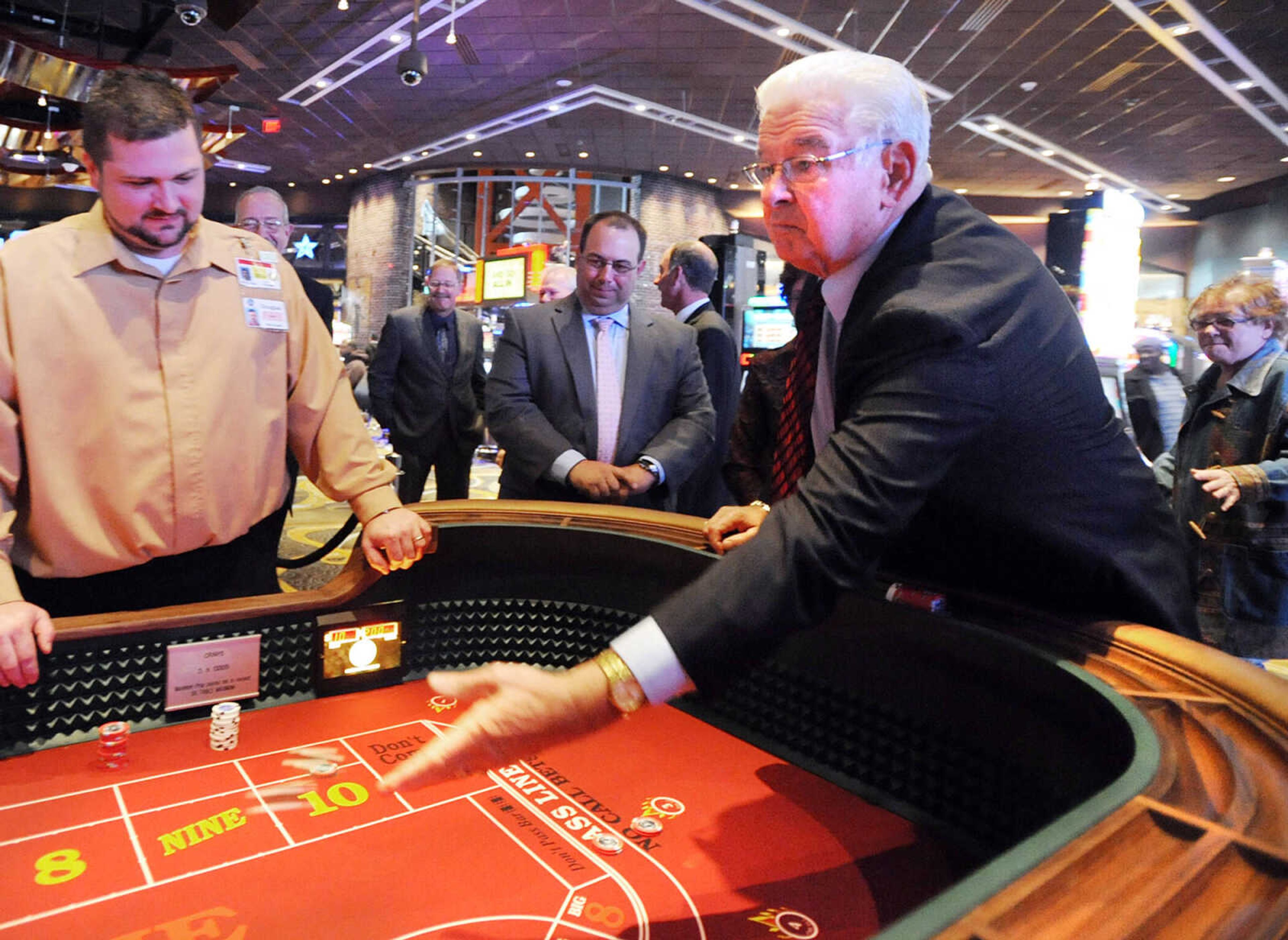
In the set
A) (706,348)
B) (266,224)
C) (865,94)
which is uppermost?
(266,224)

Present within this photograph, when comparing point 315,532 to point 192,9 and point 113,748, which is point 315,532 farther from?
point 113,748

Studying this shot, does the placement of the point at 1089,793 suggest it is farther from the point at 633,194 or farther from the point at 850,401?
the point at 633,194

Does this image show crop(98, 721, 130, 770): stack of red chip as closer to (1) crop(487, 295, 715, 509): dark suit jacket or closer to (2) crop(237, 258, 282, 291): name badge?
(2) crop(237, 258, 282, 291): name badge

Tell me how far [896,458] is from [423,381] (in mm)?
3926

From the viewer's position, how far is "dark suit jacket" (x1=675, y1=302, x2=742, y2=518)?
3.20 meters

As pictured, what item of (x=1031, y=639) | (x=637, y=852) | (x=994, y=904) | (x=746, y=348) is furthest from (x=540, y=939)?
(x=746, y=348)

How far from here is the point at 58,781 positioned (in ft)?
3.34

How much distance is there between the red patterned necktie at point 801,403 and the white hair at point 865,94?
30cm

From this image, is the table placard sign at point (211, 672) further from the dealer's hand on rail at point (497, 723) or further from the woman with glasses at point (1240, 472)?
the woman with glasses at point (1240, 472)

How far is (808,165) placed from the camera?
3.46 feet

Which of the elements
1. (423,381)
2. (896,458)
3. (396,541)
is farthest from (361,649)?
(423,381)

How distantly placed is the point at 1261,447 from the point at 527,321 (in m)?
2.23

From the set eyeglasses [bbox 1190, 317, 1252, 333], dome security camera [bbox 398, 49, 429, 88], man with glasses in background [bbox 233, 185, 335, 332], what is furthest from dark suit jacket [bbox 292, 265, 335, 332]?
dome security camera [bbox 398, 49, 429, 88]

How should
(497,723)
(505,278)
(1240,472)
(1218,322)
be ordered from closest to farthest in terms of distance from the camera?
1. (497,723)
2. (1240,472)
3. (1218,322)
4. (505,278)
